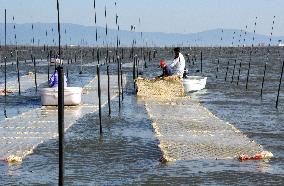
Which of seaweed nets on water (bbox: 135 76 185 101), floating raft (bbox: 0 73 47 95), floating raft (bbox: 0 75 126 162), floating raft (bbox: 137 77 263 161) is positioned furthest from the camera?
floating raft (bbox: 0 73 47 95)

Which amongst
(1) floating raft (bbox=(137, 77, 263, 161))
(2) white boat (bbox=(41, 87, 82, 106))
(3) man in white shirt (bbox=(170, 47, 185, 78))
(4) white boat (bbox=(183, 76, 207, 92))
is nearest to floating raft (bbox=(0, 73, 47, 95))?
(2) white boat (bbox=(41, 87, 82, 106))

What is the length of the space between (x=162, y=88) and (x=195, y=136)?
11022 millimetres

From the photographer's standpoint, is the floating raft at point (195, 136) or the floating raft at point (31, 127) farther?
the floating raft at point (31, 127)

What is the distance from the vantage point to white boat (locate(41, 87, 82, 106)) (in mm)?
24875

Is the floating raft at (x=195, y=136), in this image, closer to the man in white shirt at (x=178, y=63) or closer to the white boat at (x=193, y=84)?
the man in white shirt at (x=178, y=63)

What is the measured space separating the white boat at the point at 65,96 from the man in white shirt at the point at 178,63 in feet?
23.1

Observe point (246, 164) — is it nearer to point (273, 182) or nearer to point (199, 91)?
point (273, 182)

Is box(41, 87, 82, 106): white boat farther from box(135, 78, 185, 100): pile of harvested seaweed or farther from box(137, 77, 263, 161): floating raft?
box(135, 78, 185, 100): pile of harvested seaweed

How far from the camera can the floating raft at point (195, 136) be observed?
628 inches

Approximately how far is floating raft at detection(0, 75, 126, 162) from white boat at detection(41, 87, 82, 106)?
10.1 inches

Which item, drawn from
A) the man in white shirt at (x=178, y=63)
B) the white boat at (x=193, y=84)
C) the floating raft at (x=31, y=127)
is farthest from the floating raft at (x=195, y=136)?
the white boat at (x=193, y=84)

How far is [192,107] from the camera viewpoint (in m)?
25.8

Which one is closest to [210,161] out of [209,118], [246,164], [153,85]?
[246,164]

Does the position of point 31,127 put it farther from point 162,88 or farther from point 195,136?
point 162,88
